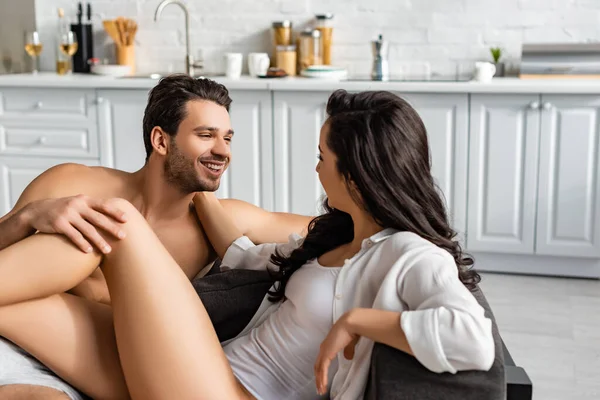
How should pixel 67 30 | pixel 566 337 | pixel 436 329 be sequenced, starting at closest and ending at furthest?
pixel 436 329 < pixel 566 337 < pixel 67 30

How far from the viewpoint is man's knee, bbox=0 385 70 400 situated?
1.69 metres

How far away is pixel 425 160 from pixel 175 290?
56 centimetres

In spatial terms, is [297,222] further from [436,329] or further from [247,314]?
[436,329]

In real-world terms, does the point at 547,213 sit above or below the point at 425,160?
below

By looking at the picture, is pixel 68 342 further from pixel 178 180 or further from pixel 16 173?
pixel 16 173

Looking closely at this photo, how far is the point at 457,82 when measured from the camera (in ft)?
13.4

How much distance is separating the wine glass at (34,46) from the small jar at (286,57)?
1.38 metres

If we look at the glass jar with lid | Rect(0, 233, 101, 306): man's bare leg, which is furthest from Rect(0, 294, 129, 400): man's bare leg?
the glass jar with lid

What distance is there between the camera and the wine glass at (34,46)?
4957mm

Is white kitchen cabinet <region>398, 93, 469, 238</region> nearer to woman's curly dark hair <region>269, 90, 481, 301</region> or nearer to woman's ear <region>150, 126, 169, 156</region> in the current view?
woman's ear <region>150, 126, 169, 156</region>

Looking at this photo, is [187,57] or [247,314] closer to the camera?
[247,314]

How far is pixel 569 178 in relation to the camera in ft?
13.3

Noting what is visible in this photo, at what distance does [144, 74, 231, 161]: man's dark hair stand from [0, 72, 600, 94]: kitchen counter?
173 centimetres

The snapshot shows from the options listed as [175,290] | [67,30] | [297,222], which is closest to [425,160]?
[175,290]
